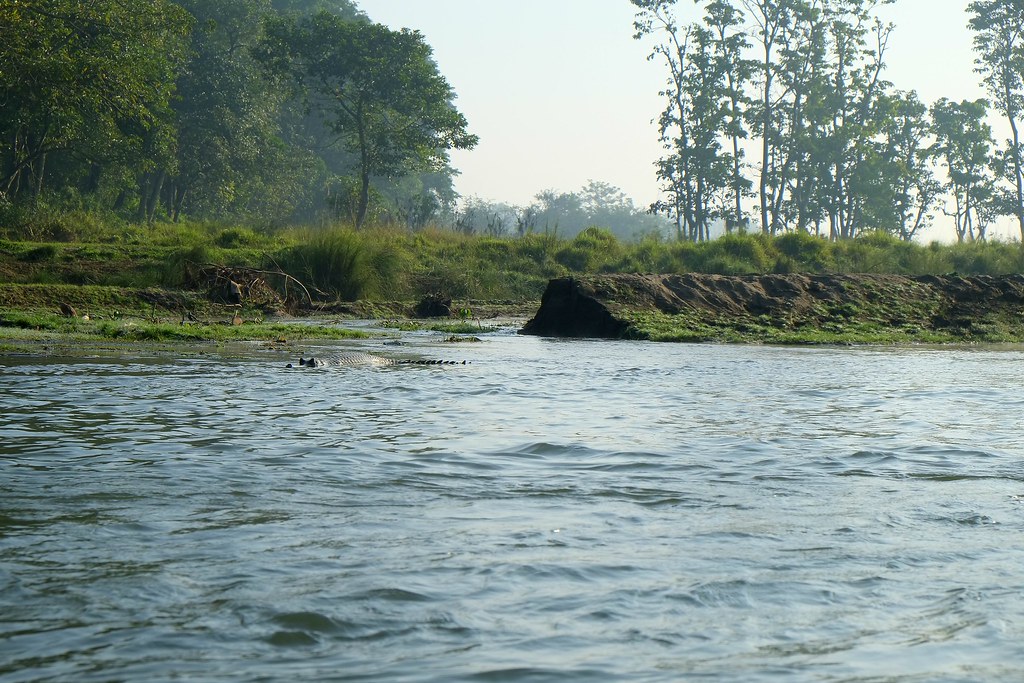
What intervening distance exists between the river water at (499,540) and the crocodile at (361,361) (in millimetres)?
2780

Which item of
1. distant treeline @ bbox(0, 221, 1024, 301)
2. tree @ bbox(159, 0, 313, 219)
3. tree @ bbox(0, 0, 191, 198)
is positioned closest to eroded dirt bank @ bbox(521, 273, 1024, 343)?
distant treeline @ bbox(0, 221, 1024, 301)

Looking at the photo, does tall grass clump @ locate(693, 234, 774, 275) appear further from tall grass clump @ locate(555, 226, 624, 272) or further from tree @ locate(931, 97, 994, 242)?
tree @ locate(931, 97, 994, 242)

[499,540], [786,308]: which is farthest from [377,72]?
[499,540]

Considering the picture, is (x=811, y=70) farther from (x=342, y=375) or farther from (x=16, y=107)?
(x=342, y=375)

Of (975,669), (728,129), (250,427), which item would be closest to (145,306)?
(250,427)

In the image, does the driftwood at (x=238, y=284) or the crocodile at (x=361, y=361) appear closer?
the crocodile at (x=361, y=361)

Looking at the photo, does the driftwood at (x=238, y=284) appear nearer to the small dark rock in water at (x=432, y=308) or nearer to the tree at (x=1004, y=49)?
the small dark rock in water at (x=432, y=308)

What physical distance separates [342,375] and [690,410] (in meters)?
3.86

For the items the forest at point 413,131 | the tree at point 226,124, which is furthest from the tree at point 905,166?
the tree at point 226,124

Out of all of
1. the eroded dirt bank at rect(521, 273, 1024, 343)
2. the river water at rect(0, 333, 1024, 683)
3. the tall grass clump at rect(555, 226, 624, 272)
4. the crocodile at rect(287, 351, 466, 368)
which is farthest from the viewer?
the tall grass clump at rect(555, 226, 624, 272)

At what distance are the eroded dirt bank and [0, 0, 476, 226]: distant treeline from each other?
13.0 metres

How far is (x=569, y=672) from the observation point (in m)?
3.16

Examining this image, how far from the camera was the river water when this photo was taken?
330 cm

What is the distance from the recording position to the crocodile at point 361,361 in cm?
1224
